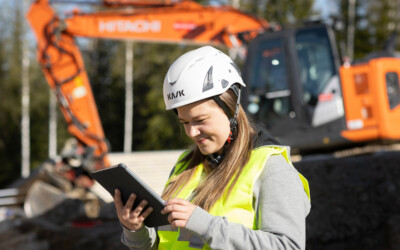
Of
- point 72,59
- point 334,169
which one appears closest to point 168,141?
point 72,59

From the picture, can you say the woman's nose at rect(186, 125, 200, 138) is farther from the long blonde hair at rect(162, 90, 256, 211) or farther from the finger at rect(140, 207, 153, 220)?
the finger at rect(140, 207, 153, 220)

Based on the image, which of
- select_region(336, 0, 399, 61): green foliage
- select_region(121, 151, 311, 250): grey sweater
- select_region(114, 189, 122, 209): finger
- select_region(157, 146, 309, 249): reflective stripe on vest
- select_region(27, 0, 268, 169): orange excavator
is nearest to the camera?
select_region(121, 151, 311, 250): grey sweater

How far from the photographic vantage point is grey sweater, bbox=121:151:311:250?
5.78ft

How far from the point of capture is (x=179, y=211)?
5.90 feet

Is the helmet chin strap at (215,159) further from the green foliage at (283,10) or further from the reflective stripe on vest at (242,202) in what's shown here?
the green foliage at (283,10)

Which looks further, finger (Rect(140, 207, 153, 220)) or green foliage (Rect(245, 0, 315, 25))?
green foliage (Rect(245, 0, 315, 25))

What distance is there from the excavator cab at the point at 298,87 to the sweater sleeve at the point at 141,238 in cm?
655

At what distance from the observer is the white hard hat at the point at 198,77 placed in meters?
2.00

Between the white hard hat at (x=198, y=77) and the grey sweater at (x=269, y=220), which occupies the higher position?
the white hard hat at (x=198, y=77)

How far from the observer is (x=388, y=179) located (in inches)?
225

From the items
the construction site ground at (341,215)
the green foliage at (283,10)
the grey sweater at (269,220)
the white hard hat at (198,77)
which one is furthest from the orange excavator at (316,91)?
the green foliage at (283,10)

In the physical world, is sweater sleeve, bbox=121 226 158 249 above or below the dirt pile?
above

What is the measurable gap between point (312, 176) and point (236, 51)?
4.65 metres

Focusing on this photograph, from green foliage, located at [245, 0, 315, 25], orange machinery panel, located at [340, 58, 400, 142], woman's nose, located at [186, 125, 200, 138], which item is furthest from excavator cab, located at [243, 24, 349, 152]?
green foliage, located at [245, 0, 315, 25]
